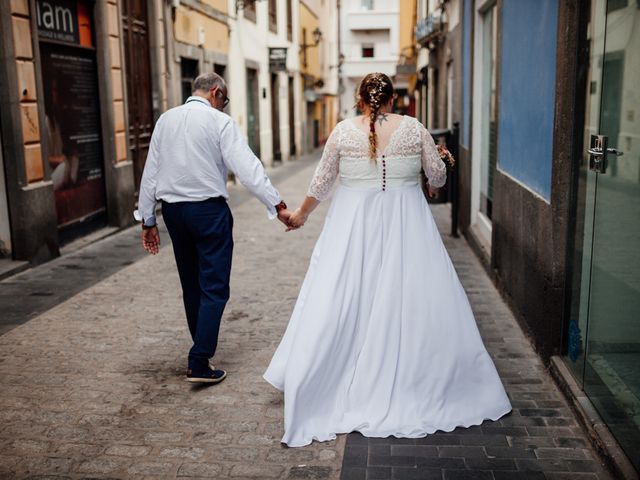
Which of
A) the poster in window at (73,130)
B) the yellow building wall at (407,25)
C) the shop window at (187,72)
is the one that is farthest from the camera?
the yellow building wall at (407,25)

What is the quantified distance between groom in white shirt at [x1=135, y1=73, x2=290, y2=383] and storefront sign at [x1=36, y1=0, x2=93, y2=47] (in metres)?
5.07

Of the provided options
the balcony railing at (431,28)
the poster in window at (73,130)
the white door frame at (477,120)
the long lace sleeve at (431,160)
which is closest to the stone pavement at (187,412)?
the long lace sleeve at (431,160)

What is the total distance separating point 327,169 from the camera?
4.20m

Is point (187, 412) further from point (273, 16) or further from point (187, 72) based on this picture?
point (273, 16)

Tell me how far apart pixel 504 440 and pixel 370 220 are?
4.34ft

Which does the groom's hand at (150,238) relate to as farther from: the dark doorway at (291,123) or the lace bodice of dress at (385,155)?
the dark doorway at (291,123)

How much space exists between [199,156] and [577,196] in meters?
2.20

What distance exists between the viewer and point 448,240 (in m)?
9.62

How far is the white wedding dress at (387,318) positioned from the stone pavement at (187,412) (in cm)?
23

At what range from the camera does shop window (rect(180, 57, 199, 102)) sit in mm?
14606

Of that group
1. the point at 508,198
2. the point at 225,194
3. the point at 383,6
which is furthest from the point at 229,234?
the point at 383,6

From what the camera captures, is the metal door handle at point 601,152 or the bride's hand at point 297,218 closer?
the metal door handle at point 601,152

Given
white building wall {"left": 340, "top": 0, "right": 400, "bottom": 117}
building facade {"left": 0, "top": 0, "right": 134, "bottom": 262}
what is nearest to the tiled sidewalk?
building facade {"left": 0, "top": 0, "right": 134, "bottom": 262}

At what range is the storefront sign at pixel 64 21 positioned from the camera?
883cm
